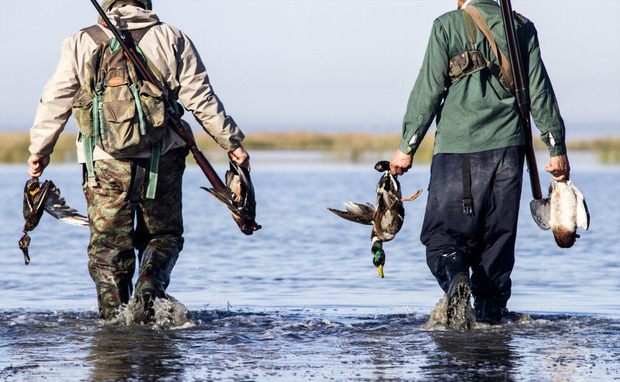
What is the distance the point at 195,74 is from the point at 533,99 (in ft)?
6.66

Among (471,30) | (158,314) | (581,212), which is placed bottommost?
(158,314)

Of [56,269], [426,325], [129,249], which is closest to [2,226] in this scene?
[56,269]

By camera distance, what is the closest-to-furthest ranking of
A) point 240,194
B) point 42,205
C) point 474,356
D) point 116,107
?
point 474,356 < point 116,107 < point 240,194 < point 42,205

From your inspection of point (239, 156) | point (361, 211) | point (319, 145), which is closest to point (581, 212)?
point (361, 211)

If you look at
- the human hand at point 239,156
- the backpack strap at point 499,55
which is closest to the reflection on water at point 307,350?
the human hand at point 239,156

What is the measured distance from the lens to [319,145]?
139 feet

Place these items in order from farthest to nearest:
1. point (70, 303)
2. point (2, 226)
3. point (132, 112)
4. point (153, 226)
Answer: point (2, 226), point (70, 303), point (153, 226), point (132, 112)

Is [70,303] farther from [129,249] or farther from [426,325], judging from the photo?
[426,325]

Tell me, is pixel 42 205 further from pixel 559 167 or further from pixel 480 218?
pixel 559 167

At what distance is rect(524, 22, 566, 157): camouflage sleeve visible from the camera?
18.0ft

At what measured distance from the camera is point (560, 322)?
5.80 m

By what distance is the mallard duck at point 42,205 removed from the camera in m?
6.19

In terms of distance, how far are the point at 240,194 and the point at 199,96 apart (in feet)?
2.39

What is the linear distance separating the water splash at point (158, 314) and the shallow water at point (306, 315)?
3.2 inches
